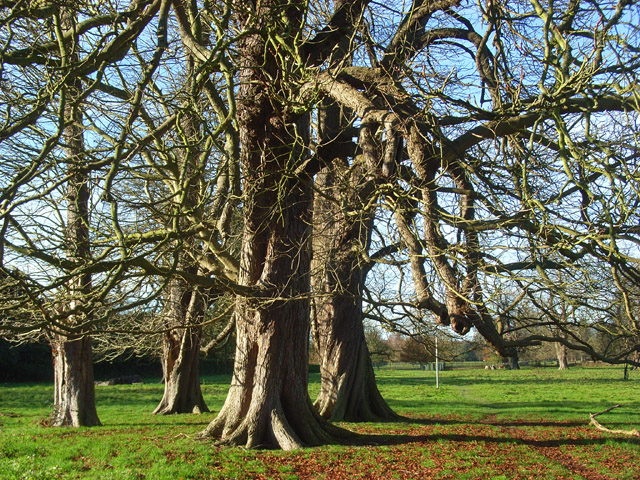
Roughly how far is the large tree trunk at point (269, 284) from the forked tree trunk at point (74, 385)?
4.63 m

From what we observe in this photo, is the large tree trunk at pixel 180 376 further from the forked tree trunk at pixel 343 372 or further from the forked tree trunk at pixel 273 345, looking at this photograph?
the forked tree trunk at pixel 273 345

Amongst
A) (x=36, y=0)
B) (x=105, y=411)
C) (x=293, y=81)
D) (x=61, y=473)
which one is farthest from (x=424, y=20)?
(x=105, y=411)

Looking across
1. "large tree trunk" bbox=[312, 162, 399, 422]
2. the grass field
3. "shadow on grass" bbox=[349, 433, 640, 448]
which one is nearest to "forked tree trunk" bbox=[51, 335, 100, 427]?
the grass field

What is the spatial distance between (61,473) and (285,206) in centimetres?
452

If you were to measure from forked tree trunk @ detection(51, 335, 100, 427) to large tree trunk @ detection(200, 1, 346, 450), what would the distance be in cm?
463

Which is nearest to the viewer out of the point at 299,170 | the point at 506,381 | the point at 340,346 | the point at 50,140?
the point at 50,140

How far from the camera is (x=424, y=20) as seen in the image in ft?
31.8

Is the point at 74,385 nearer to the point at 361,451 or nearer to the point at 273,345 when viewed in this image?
the point at 273,345

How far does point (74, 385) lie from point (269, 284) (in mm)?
6219

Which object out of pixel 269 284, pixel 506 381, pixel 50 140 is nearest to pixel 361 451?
pixel 269 284

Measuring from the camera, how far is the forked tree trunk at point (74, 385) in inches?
459

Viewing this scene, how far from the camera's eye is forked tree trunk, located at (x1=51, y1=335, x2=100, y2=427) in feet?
38.3

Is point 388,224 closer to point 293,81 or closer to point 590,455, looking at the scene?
point 293,81

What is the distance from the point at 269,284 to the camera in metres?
8.21
